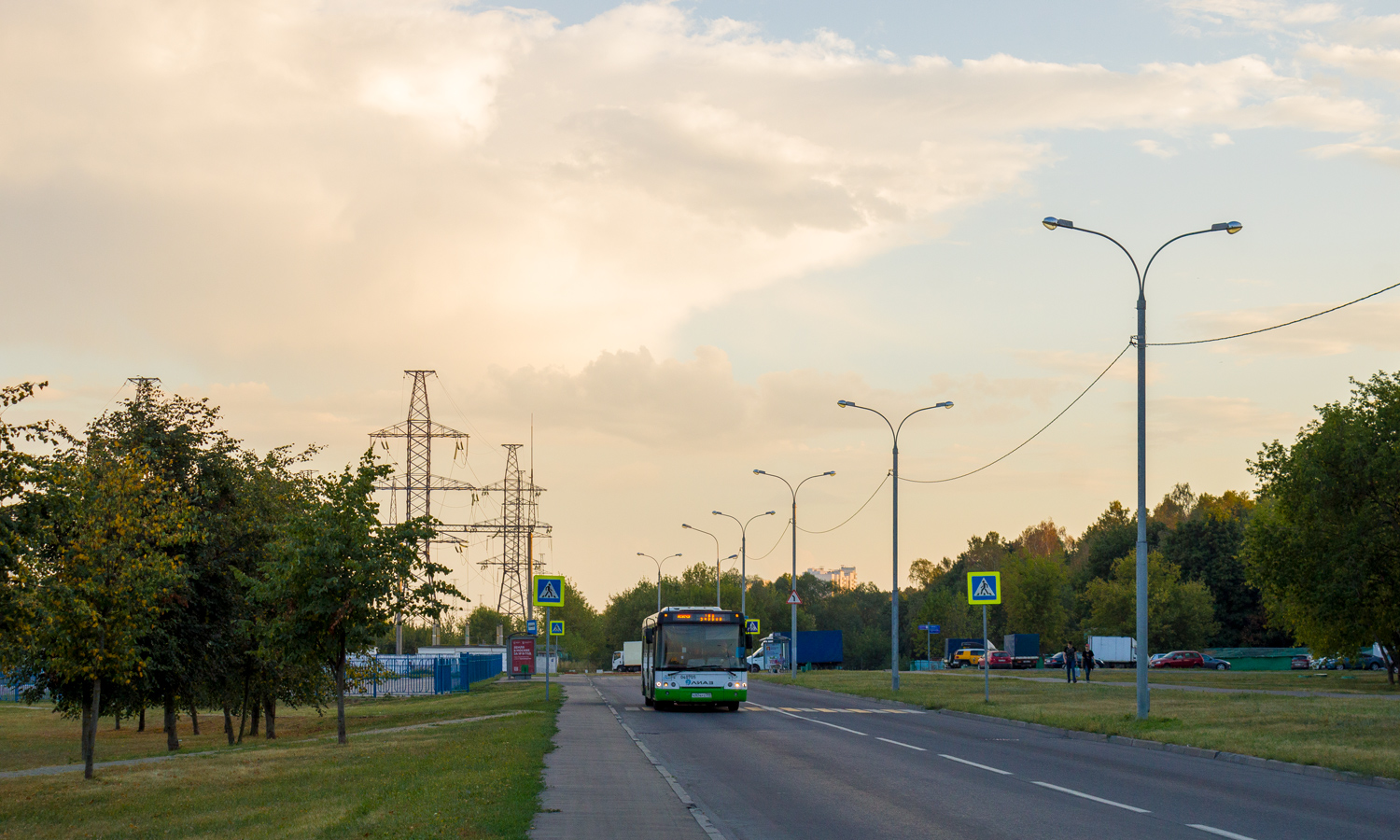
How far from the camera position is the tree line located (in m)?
19.2

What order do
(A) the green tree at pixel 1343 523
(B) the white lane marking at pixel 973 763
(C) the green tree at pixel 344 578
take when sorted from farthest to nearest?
(A) the green tree at pixel 1343 523 < (C) the green tree at pixel 344 578 < (B) the white lane marking at pixel 973 763

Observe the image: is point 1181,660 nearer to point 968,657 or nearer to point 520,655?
point 968,657

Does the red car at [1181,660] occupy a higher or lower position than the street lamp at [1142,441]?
lower

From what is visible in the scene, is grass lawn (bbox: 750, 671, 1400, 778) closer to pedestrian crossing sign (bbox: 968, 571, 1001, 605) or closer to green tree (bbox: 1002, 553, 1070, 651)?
pedestrian crossing sign (bbox: 968, 571, 1001, 605)

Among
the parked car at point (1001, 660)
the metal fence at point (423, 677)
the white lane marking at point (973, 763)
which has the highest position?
the white lane marking at point (973, 763)

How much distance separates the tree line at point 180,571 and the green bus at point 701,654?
962cm

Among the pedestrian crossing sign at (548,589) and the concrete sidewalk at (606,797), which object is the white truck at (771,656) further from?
the concrete sidewalk at (606,797)

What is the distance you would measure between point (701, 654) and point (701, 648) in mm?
196

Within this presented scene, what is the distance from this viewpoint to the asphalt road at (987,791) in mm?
12109

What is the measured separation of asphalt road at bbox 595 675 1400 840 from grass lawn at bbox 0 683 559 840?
2.44m

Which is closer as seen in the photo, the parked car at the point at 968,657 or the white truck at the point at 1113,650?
the parked car at the point at 968,657

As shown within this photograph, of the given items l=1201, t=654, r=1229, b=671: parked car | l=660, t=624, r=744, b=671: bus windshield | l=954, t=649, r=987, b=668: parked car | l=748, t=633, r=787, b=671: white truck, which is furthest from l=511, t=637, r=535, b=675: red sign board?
l=1201, t=654, r=1229, b=671: parked car

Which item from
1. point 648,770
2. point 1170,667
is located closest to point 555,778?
point 648,770

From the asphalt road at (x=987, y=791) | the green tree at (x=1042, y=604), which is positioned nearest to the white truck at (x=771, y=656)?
the green tree at (x=1042, y=604)
